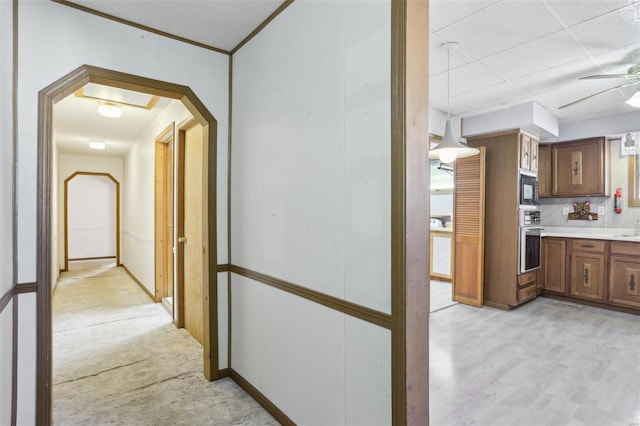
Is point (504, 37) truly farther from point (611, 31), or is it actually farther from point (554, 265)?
point (554, 265)

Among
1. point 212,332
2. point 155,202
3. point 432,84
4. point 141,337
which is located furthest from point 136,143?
point 432,84

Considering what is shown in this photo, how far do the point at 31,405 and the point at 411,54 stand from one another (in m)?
2.73

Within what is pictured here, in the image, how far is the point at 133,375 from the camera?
2.72 m

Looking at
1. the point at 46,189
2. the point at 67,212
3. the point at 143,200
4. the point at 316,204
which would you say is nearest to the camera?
the point at 316,204

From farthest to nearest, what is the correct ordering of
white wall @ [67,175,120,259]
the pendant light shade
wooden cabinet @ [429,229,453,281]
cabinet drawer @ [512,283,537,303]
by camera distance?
white wall @ [67,175,120,259] → wooden cabinet @ [429,229,453,281] → cabinet drawer @ [512,283,537,303] → the pendant light shade

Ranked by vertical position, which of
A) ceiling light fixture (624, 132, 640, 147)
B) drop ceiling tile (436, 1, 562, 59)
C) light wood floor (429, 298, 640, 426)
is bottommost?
light wood floor (429, 298, 640, 426)

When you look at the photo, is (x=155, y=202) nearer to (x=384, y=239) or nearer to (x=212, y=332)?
(x=212, y=332)

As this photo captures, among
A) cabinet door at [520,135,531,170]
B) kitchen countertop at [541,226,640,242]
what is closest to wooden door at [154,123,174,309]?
cabinet door at [520,135,531,170]

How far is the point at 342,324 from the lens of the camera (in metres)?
1.65

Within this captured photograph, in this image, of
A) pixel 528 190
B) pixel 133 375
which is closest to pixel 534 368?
pixel 528 190

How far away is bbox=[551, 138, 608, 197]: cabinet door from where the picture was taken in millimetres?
4734

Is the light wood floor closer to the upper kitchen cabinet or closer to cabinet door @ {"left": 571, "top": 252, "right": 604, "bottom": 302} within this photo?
cabinet door @ {"left": 571, "top": 252, "right": 604, "bottom": 302}

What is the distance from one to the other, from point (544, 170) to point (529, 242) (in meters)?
1.50

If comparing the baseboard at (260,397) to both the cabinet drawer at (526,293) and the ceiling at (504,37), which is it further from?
the cabinet drawer at (526,293)
